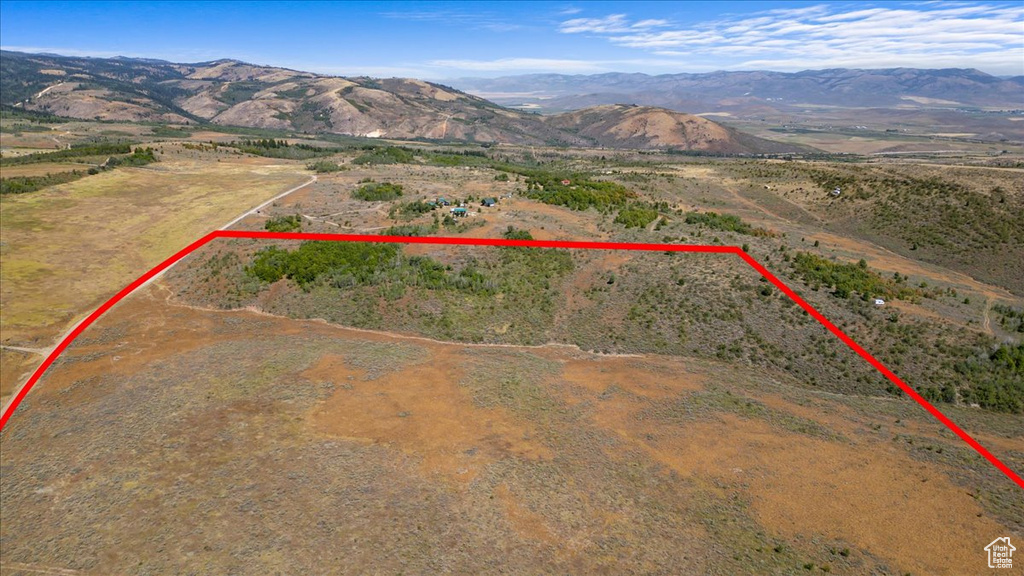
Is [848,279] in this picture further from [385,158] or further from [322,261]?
[385,158]

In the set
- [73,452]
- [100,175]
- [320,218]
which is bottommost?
[73,452]

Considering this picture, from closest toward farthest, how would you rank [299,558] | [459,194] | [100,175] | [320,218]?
1. [299,558]
2. [320,218]
3. [459,194]
4. [100,175]

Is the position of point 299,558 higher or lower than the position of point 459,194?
lower

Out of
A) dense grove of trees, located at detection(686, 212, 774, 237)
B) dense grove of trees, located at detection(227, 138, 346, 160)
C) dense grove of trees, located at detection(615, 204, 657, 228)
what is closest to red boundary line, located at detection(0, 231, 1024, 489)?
dense grove of trees, located at detection(615, 204, 657, 228)

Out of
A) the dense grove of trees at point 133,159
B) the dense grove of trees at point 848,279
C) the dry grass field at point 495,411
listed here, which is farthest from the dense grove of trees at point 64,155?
the dense grove of trees at point 848,279

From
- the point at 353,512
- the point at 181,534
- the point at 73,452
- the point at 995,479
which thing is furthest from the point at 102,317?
the point at 995,479

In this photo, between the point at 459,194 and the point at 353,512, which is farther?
the point at 459,194

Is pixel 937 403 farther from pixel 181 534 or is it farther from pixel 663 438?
pixel 181 534
